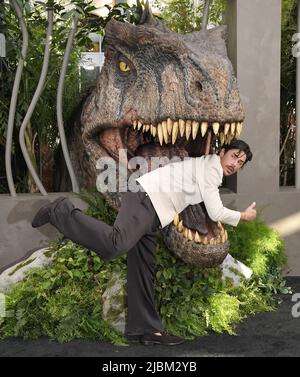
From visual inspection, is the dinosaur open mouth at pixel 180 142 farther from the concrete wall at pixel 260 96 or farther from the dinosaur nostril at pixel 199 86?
the concrete wall at pixel 260 96

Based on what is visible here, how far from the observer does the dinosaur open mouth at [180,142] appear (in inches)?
131

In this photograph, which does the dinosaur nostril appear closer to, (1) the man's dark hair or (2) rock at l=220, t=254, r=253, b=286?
(1) the man's dark hair

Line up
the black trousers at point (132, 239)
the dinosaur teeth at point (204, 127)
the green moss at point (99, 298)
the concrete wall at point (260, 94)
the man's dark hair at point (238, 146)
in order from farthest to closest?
the concrete wall at point (260, 94) < the green moss at point (99, 298) < the man's dark hair at point (238, 146) < the dinosaur teeth at point (204, 127) < the black trousers at point (132, 239)

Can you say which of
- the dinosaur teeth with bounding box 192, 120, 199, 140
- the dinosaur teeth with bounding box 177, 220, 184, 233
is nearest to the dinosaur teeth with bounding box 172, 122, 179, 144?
the dinosaur teeth with bounding box 192, 120, 199, 140

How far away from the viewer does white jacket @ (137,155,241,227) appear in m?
3.28

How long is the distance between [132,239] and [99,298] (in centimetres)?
74

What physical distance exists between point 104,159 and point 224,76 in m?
1.07

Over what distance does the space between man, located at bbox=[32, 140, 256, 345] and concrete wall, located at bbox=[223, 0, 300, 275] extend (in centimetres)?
141

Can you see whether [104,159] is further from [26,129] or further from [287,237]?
[287,237]

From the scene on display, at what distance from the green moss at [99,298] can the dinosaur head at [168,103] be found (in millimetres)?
303

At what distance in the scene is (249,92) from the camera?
482cm

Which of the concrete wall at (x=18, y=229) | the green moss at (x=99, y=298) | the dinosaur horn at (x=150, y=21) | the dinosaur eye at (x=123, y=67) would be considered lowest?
the green moss at (x=99, y=298)

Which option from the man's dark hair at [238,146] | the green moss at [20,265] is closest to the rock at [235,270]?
the man's dark hair at [238,146]
